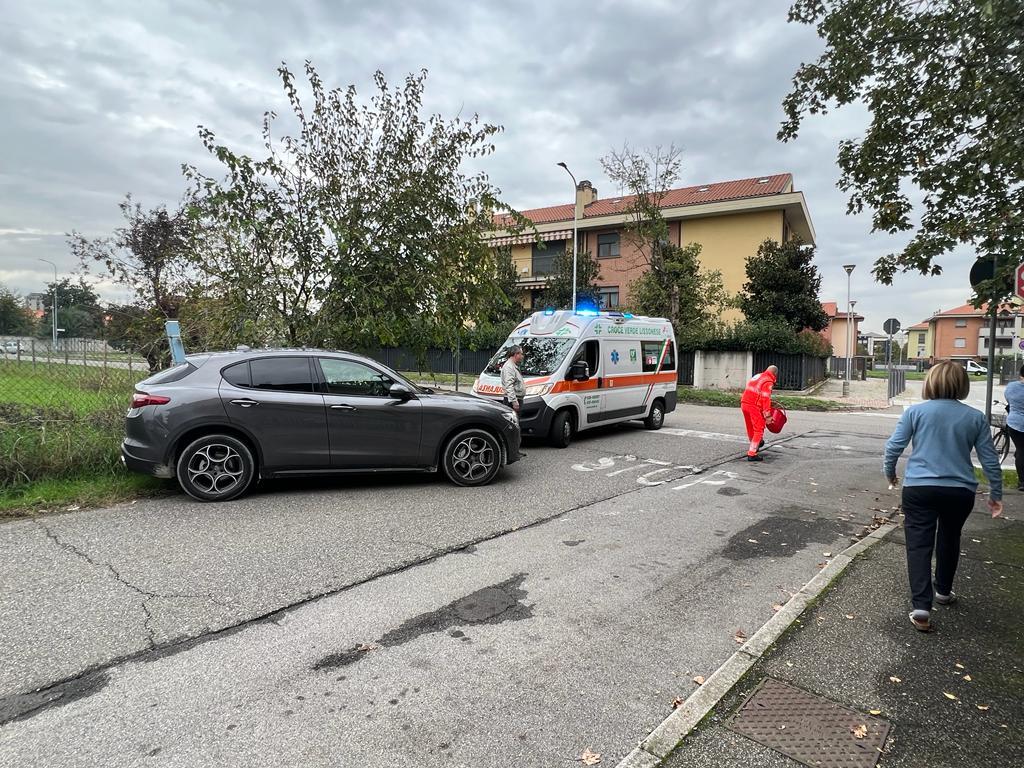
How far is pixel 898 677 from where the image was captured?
119 inches

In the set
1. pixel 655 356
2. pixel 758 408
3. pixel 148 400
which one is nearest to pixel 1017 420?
pixel 758 408

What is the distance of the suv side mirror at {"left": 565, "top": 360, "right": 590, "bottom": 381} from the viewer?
10.1m

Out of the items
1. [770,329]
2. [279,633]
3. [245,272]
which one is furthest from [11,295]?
[279,633]

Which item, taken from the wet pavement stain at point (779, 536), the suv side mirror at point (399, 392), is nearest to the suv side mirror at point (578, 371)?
the suv side mirror at point (399, 392)

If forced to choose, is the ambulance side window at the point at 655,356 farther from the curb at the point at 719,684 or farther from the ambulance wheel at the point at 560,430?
the curb at the point at 719,684

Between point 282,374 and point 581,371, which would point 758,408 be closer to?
point 581,371

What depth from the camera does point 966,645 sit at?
3342 mm

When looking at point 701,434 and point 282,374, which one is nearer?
point 282,374

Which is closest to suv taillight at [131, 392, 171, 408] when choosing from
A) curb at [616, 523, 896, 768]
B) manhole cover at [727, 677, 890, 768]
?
curb at [616, 523, 896, 768]

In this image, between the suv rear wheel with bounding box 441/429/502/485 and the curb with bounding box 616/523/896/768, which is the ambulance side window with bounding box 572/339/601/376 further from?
the curb with bounding box 616/523/896/768

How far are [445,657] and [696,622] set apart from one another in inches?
61.8

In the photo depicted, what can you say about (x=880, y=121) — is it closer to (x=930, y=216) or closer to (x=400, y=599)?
(x=930, y=216)

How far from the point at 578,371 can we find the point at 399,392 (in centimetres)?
421

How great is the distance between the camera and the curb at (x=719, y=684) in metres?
2.42
